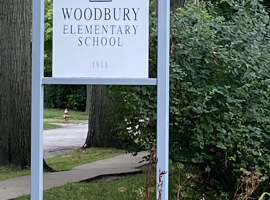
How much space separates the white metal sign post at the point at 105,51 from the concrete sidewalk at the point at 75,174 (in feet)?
12.6

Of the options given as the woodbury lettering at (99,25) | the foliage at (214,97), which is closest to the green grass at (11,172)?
the foliage at (214,97)

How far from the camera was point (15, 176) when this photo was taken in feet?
32.8

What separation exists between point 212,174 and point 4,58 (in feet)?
18.3

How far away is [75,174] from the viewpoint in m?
10.4

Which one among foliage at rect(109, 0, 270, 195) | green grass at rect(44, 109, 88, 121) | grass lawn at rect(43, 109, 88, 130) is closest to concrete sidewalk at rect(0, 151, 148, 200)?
foliage at rect(109, 0, 270, 195)

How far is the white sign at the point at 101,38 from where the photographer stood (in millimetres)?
4602

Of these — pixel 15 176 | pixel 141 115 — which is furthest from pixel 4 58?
pixel 141 115

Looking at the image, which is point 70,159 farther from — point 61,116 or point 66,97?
point 66,97

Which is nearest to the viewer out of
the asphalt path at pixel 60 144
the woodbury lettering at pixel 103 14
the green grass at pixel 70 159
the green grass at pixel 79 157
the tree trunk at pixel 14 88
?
the woodbury lettering at pixel 103 14

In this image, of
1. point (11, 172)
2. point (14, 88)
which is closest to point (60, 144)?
point (14, 88)

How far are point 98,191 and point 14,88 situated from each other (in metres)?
3.46

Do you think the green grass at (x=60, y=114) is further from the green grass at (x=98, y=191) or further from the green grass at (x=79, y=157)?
the green grass at (x=98, y=191)

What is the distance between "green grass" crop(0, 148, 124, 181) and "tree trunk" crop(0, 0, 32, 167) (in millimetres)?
407

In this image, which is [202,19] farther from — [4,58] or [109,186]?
[4,58]
